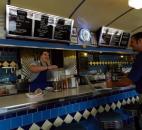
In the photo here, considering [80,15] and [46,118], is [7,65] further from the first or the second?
[46,118]

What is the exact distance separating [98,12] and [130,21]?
1311 millimetres

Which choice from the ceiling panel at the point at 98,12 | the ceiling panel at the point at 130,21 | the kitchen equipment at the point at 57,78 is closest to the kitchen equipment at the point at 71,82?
the kitchen equipment at the point at 57,78

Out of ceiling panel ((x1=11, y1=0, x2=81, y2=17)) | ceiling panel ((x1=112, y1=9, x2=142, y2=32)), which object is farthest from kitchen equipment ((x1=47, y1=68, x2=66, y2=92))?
ceiling panel ((x1=112, y1=9, x2=142, y2=32))

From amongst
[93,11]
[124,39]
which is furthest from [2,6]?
[124,39]

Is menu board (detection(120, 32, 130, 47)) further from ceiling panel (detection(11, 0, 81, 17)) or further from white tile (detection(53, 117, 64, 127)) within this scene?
white tile (detection(53, 117, 64, 127))

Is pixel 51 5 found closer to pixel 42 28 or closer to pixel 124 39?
pixel 42 28

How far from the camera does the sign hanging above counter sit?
12.3ft

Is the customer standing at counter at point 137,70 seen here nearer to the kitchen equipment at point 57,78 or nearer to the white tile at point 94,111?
the white tile at point 94,111

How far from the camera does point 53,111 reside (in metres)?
2.75

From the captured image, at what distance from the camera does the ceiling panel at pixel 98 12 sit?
14.4 ft

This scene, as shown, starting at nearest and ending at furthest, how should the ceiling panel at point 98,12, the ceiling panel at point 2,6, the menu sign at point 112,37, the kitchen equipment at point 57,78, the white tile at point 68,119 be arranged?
the white tile at point 68,119 < the kitchen equipment at point 57,78 < the ceiling panel at point 2,6 < the ceiling panel at point 98,12 < the menu sign at point 112,37

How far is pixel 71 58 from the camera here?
18.0 ft

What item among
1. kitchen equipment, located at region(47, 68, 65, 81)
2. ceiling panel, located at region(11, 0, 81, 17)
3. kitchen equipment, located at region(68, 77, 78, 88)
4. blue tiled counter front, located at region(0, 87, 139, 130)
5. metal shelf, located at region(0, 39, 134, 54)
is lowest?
blue tiled counter front, located at region(0, 87, 139, 130)

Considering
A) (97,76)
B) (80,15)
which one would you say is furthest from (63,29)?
(97,76)
